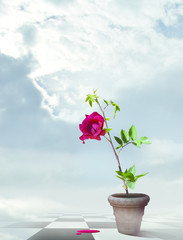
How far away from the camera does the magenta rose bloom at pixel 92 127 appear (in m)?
1.89

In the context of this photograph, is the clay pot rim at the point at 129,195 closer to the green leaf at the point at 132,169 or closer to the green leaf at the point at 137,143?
the green leaf at the point at 132,169

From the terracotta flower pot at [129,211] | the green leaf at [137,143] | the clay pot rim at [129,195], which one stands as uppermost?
the green leaf at [137,143]

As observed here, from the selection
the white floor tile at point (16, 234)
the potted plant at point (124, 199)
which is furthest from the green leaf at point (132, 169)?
the white floor tile at point (16, 234)

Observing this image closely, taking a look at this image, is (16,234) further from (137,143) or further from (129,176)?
(137,143)

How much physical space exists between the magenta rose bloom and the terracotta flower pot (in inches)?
18.0

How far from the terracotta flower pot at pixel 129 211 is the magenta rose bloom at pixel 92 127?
46 cm

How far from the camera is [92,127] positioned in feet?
6.25

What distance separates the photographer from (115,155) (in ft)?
6.52

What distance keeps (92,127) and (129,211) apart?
62cm

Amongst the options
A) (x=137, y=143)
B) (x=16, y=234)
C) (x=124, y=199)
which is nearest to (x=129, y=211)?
(x=124, y=199)

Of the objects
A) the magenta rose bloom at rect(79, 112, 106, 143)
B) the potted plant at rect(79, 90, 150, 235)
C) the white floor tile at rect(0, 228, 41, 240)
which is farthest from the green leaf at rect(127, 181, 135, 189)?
the white floor tile at rect(0, 228, 41, 240)

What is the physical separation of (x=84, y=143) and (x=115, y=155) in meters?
0.24

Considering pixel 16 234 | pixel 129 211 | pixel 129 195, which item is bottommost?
pixel 16 234

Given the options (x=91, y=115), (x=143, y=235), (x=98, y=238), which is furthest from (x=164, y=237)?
(x=91, y=115)
